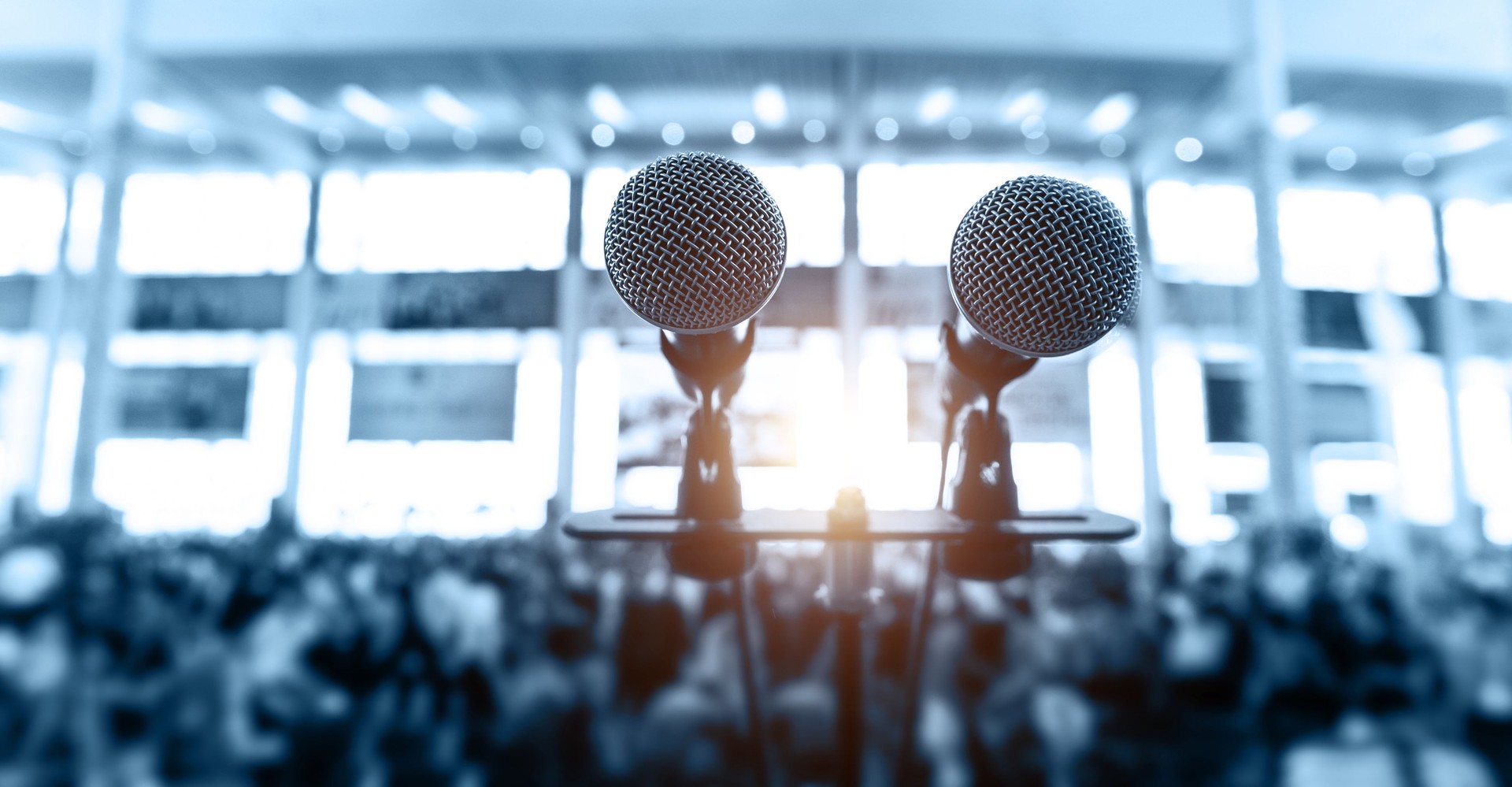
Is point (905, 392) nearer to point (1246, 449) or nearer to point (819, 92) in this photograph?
point (819, 92)

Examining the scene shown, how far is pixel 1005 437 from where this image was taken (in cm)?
80

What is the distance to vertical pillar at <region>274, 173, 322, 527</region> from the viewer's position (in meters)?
6.04

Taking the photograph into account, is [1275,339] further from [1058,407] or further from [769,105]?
[769,105]

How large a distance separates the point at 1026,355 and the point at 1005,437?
12 cm

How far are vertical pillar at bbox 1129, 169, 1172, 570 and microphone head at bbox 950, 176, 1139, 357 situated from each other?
579 cm

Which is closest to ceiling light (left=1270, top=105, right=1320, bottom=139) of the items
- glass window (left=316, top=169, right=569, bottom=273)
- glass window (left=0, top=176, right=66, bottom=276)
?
glass window (left=316, top=169, right=569, bottom=273)

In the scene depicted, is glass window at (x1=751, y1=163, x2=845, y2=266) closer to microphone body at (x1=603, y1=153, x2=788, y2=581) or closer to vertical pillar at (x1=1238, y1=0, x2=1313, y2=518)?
vertical pillar at (x1=1238, y1=0, x2=1313, y2=518)

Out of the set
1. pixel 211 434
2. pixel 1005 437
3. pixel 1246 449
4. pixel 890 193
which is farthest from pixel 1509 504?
pixel 211 434

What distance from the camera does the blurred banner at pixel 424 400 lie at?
238 inches

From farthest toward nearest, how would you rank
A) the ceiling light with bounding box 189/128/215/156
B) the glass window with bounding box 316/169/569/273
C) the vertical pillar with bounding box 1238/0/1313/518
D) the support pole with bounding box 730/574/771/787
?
the ceiling light with bounding box 189/128/215/156, the glass window with bounding box 316/169/569/273, the vertical pillar with bounding box 1238/0/1313/518, the support pole with bounding box 730/574/771/787

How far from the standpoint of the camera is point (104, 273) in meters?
4.23

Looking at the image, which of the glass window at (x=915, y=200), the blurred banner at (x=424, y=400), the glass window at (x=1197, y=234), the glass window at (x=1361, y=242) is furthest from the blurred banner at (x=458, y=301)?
the glass window at (x=1361, y=242)

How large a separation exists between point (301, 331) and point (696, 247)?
6512 millimetres

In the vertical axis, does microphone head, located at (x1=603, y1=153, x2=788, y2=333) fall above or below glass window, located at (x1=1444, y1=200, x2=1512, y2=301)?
below
